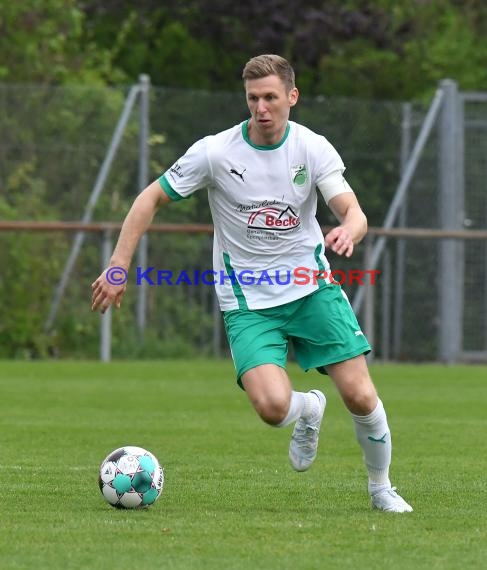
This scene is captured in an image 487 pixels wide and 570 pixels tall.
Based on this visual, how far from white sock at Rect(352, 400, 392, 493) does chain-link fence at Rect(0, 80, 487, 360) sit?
10840 millimetres

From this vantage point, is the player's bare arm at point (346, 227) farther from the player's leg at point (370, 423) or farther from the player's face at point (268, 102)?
the player's leg at point (370, 423)

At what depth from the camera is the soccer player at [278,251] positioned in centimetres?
725

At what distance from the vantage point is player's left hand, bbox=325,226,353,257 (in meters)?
6.70

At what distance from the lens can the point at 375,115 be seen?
19.7m

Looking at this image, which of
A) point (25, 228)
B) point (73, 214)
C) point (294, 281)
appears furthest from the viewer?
point (73, 214)

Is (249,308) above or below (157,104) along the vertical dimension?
below

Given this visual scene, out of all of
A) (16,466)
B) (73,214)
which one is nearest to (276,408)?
(16,466)

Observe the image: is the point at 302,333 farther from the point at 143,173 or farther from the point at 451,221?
the point at 451,221

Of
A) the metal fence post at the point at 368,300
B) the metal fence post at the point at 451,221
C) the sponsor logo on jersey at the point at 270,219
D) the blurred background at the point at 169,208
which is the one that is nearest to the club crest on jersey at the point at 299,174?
the sponsor logo on jersey at the point at 270,219

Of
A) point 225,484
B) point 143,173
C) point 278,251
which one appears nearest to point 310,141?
point 278,251

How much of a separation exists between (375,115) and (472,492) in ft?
40.1

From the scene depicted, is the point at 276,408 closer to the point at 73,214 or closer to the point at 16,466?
the point at 16,466

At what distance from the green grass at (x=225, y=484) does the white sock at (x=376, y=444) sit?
0.17m

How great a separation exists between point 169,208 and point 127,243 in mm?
11881
